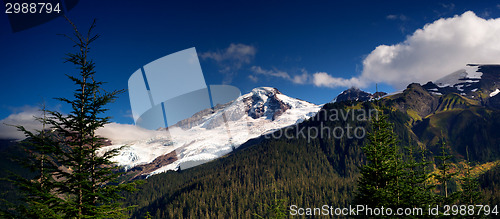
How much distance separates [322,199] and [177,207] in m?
114

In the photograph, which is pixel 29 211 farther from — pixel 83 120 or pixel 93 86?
pixel 93 86

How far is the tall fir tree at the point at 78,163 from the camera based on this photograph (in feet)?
41.6

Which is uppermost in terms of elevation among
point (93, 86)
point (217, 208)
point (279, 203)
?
point (93, 86)

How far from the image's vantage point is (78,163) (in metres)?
13.7

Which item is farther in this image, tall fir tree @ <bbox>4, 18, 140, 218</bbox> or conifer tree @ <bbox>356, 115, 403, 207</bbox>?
conifer tree @ <bbox>356, 115, 403, 207</bbox>

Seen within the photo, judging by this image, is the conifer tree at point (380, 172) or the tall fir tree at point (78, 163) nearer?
the tall fir tree at point (78, 163)

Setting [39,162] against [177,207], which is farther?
[177,207]

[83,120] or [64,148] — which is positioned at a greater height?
[83,120]

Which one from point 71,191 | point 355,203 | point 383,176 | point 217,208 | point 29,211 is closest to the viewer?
point 29,211

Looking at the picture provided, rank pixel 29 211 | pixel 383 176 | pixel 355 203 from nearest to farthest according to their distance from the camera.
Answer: pixel 29 211
pixel 383 176
pixel 355 203

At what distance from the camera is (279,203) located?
26.5 meters

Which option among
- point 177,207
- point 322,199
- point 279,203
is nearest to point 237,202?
point 177,207

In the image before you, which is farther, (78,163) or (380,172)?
(380,172)

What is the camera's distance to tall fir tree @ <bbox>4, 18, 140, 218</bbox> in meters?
12.7
